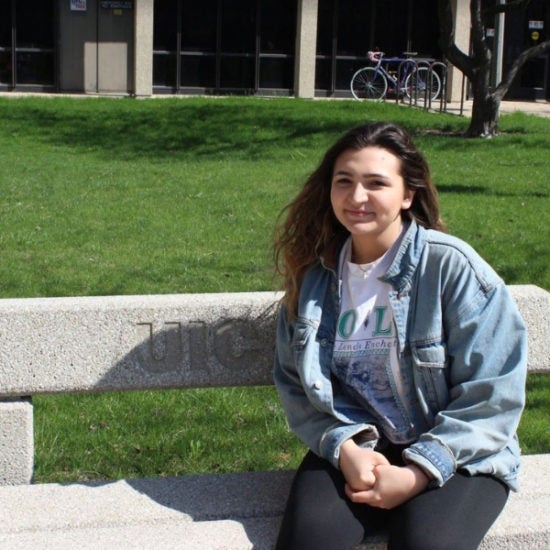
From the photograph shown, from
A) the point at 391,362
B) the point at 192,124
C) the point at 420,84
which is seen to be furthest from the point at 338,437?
the point at 420,84

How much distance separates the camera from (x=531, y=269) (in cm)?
725

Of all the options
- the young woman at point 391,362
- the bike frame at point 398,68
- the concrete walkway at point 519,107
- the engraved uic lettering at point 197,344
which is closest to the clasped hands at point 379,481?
the young woman at point 391,362

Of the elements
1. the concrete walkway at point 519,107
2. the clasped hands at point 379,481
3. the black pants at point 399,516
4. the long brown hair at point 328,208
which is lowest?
the concrete walkway at point 519,107

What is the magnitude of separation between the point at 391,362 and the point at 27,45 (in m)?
22.1

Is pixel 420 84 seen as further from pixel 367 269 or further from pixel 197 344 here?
pixel 367 269

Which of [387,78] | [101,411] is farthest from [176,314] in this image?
[387,78]

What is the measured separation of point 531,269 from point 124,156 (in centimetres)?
711

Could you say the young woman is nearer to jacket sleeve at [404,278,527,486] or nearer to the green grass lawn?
jacket sleeve at [404,278,527,486]

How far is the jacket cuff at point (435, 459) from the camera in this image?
9.78ft

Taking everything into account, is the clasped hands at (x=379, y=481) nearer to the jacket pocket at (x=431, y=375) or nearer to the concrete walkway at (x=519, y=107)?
the jacket pocket at (x=431, y=375)

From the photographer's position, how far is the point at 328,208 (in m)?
3.44

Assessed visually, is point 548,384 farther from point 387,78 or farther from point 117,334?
point 387,78

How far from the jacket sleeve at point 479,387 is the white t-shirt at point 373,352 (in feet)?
0.50

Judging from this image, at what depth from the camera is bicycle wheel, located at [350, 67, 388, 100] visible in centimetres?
2378
